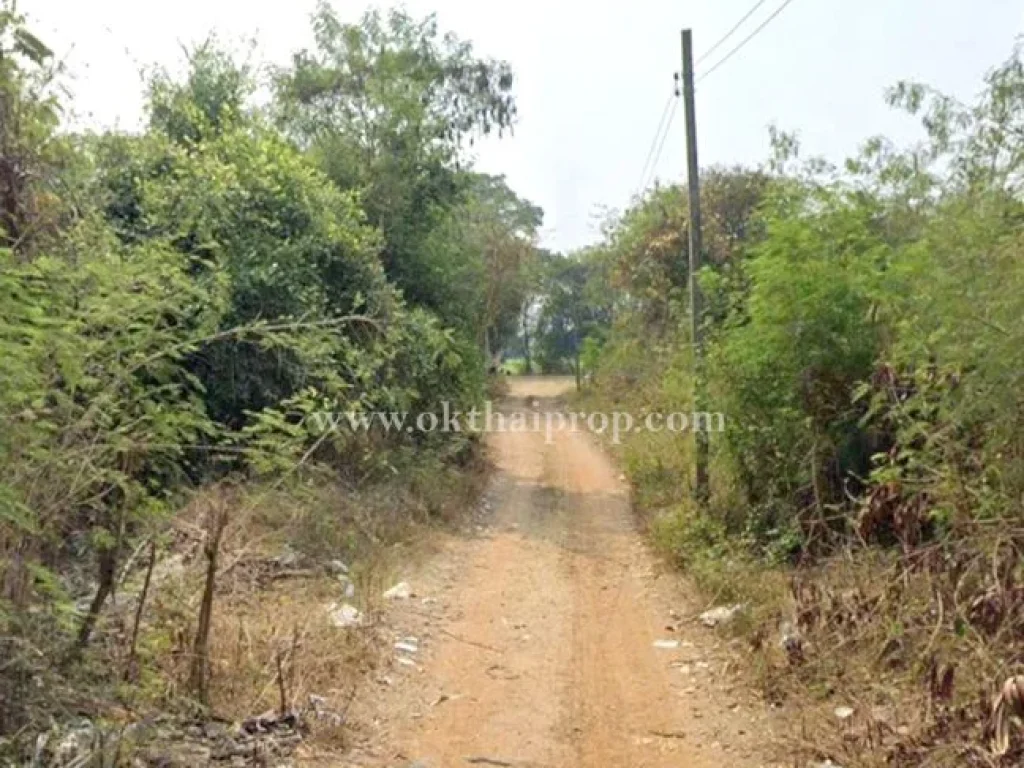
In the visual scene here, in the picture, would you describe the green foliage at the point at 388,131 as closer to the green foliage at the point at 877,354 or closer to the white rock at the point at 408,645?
the green foliage at the point at 877,354

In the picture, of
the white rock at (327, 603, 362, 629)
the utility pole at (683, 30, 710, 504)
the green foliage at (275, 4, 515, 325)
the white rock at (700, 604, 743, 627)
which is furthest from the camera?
the green foliage at (275, 4, 515, 325)

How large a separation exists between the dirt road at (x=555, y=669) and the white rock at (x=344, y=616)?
388 millimetres

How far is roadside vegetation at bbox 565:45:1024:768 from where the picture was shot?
4633 millimetres

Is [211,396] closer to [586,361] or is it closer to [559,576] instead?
[559,576]

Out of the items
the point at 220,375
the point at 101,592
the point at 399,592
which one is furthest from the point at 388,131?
the point at 101,592

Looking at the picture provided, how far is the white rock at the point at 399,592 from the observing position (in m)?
7.88

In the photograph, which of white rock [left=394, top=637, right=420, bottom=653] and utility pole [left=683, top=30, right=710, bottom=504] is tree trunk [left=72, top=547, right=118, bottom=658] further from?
utility pole [left=683, top=30, right=710, bottom=504]

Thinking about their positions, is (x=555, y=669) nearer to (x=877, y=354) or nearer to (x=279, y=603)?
(x=279, y=603)

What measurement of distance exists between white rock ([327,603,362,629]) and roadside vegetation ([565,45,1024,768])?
9.07ft

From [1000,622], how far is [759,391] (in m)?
4.35

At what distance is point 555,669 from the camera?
20.7ft

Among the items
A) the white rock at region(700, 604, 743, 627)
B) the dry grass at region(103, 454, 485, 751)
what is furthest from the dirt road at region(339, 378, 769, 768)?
the dry grass at region(103, 454, 485, 751)

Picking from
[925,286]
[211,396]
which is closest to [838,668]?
[925,286]

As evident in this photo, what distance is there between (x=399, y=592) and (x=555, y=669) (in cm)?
211
